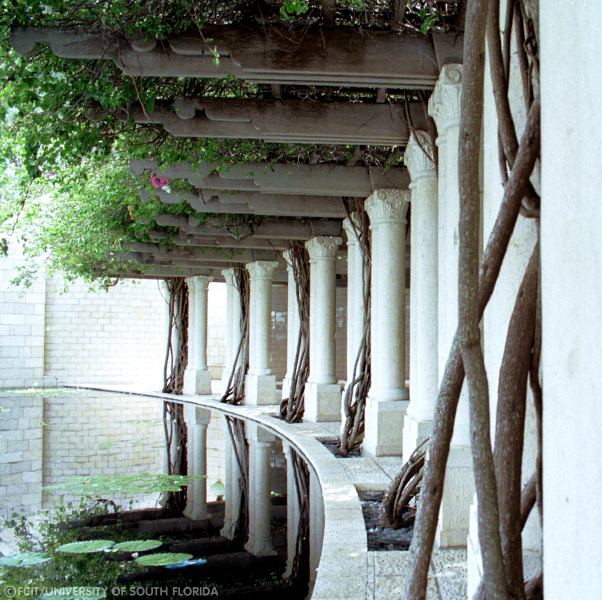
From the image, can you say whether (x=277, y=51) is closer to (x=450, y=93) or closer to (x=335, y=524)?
(x=450, y=93)

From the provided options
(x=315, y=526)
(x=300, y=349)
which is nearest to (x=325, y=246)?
(x=300, y=349)

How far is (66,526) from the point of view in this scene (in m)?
5.00

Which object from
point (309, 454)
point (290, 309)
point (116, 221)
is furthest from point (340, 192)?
point (290, 309)

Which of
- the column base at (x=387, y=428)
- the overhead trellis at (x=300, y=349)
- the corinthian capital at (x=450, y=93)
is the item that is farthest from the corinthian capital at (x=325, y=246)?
the corinthian capital at (x=450, y=93)

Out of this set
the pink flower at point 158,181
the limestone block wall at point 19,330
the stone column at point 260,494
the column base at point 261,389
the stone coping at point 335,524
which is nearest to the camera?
the stone coping at point 335,524

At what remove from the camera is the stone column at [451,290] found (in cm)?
413

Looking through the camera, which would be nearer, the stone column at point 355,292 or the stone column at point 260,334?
the stone column at point 355,292

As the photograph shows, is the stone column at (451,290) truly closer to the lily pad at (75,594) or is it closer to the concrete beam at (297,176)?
the lily pad at (75,594)

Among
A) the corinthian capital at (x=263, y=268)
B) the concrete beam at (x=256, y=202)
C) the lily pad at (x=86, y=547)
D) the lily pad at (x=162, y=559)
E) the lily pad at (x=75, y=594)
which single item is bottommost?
the lily pad at (x=162, y=559)

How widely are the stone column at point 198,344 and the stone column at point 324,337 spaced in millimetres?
5552

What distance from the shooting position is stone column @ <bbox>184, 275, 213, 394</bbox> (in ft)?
51.4

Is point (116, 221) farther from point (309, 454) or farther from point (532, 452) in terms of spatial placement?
point (532, 452)

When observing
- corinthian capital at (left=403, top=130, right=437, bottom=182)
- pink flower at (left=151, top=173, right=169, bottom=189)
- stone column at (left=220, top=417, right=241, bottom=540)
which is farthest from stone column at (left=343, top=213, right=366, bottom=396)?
corinthian capital at (left=403, top=130, right=437, bottom=182)

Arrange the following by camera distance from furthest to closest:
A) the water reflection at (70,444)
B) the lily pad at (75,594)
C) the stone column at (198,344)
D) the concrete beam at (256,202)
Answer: the stone column at (198,344) → the concrete beam at (256,202) → the water reflection at (70,444) → the lily pad at (75,594)
